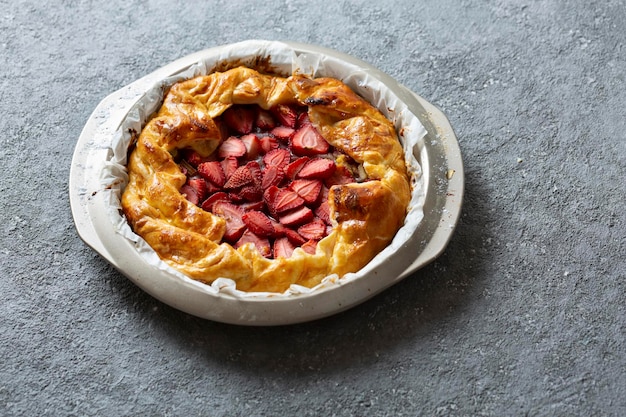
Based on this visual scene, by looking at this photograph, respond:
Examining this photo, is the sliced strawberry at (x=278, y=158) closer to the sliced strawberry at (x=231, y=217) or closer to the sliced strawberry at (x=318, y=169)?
the sliced strawberry at (x=318, y=169)

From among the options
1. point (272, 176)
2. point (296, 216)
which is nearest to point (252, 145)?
point (272, 176)

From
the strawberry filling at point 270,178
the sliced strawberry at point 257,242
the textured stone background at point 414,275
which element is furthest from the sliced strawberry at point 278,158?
the textured stone background at point 414,275

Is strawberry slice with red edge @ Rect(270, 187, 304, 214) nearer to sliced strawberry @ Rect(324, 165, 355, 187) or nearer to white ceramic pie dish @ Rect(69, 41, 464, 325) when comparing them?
sliced strawberry @ Rect(324, 165, 355, 187)

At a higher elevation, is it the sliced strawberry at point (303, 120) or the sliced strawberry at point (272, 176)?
the sliced strawberry at point (303, 120)

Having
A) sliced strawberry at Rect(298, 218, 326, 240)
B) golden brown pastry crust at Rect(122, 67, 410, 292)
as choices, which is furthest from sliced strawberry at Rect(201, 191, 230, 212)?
sliced strawberry at Rect(298, 218, 326, 240)

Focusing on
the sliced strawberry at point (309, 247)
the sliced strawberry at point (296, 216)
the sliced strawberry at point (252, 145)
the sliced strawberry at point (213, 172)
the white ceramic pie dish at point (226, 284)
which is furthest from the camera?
the sliced strawberry at point (252, 145)

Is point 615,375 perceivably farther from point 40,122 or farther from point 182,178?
point 40,122

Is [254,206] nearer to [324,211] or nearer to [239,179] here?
[239,179]

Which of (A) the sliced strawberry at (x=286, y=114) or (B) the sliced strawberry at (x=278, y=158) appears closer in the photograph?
(B) the sliced strawberry at (x=278, y=158)
